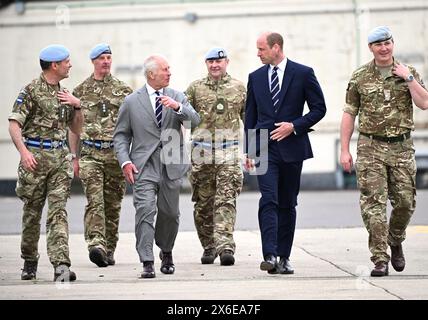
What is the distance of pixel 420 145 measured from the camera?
2903 centimetres

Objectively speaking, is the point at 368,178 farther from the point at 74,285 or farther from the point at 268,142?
the point at 74,285

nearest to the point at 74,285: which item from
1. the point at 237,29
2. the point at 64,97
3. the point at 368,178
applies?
the point at 64,97

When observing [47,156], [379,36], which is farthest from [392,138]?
[47,156]

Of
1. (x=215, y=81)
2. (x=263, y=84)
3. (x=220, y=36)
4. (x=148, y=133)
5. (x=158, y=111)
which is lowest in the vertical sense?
(x=148, y=133)

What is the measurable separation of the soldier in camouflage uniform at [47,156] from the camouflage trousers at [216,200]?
2131 mm

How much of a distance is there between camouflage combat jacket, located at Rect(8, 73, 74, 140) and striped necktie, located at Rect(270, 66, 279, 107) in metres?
1.82

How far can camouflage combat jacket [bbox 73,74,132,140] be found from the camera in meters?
13.3

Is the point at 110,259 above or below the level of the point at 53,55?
below

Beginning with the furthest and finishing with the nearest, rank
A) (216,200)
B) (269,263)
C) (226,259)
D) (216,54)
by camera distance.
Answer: (216,54) < (216,200) < (226,259) < (269,263)

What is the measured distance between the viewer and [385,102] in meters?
11.4

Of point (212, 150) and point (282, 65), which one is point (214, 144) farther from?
point (282, 65)

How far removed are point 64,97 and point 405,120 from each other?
2942 millimetres

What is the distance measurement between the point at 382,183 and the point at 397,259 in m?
0.72

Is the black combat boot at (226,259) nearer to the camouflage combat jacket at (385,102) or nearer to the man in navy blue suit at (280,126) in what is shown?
the man in navy blue suit at (280,126)
